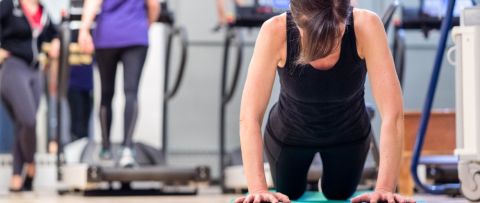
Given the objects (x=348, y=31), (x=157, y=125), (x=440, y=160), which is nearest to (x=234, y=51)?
(x=157, y=125)

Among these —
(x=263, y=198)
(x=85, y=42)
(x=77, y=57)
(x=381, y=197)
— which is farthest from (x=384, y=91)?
(x=77, y=57)

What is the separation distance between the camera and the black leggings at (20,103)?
12.7ft

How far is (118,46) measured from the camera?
3.53 m

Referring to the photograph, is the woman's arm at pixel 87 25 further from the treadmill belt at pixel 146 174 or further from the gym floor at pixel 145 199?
the gym floor at pixel 145 199

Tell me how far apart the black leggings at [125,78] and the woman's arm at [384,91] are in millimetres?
2161

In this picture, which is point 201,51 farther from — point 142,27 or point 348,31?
point 348,31

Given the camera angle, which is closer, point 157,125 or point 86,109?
point 86,109

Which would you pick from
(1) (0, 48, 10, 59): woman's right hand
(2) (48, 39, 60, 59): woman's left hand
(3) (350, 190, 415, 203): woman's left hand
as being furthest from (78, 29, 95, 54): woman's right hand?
(3) (350, 190, 415, 203): woman's left hand

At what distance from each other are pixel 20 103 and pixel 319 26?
9.95 ft

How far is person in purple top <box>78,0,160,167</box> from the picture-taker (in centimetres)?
350

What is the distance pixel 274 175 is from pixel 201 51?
3901 mm

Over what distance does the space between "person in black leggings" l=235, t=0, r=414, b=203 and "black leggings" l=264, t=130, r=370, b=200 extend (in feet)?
0.09

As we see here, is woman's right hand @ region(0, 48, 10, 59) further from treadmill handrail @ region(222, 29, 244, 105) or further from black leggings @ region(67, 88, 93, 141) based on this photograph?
treadmill handrail @ region(222, 29, 244, 105)

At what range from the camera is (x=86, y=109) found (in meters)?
4.95
